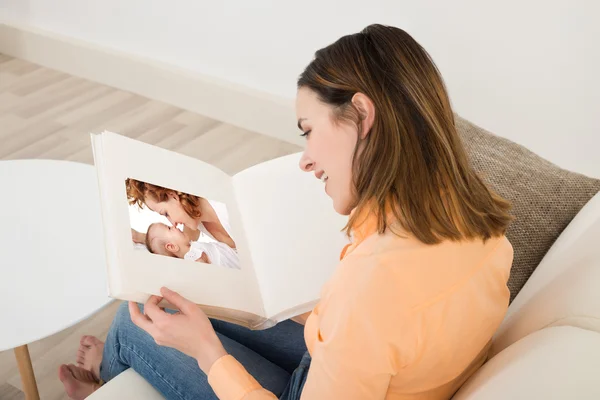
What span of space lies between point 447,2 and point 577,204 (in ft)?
4.05

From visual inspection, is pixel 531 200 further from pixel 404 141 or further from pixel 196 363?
pixel 196 363

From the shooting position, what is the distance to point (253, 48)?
2.79 meters

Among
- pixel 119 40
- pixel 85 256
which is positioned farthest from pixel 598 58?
pixel 119 40

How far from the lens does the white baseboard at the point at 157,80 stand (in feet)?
9.38

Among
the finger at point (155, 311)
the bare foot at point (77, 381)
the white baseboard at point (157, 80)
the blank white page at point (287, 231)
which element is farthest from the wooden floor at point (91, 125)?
the finger at point (155, 311)

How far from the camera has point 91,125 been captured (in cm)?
291

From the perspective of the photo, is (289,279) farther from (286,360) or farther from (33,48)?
(33,48)

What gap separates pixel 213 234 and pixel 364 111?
444 millimetres

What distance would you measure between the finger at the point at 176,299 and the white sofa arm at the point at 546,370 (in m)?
0.43

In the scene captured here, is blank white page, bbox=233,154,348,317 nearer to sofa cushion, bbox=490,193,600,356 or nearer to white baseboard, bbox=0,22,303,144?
sofa cushion, bbox=490,193,600,356

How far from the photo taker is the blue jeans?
111cm

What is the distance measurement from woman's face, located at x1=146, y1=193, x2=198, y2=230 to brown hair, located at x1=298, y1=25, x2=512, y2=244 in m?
0.39

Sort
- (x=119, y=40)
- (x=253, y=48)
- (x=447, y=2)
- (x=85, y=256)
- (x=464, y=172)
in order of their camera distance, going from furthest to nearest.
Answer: (x=119, y=40) → (x=253, y=48) → (x=447, y=2) → (x=85, y=256) → (x=464, y=172)

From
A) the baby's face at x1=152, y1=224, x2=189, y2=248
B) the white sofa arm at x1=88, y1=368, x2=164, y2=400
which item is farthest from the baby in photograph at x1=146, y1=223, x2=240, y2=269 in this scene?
the white sofa arm at x1=88, y1=368, x2=164, y2=400
